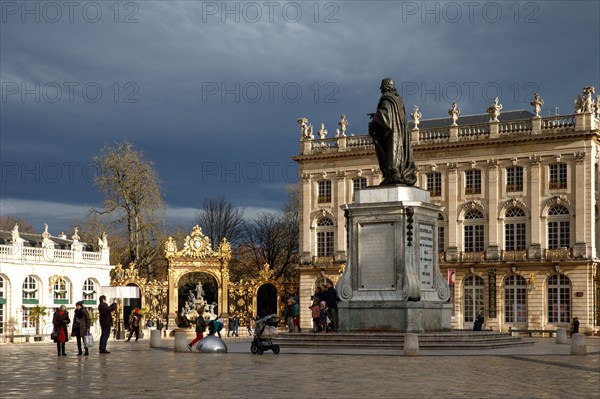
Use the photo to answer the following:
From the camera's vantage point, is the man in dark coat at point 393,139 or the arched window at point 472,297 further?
the arched window at point 472,297

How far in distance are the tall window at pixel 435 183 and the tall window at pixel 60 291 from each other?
23827 mm

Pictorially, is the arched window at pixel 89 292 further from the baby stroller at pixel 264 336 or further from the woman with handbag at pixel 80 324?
the baby stroller at pixel 264 336

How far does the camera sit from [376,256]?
87.7 ft

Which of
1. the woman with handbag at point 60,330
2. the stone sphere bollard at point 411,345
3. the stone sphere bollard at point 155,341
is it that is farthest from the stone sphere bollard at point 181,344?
the stone sphere bollard at point 411,345

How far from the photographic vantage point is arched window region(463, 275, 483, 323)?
62.7 meters

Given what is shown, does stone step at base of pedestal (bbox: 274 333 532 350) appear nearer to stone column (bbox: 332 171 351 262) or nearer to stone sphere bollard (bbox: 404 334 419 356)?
stone sphere bollard (bbox: 404 334 419 356)

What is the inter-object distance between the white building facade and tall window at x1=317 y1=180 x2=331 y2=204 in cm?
1568

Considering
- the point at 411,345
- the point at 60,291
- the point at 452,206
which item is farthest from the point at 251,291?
the point at 411,345

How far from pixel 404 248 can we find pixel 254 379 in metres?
10.0

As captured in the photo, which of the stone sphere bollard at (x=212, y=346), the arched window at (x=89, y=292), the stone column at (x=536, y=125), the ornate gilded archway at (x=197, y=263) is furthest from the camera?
the stone column at (x=536, y=125)

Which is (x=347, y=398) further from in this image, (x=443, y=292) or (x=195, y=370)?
(x=443, y=292)

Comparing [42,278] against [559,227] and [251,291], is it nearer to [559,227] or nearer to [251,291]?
[251,291]

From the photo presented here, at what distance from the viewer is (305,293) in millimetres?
69062

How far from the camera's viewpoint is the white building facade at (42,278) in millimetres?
53406
